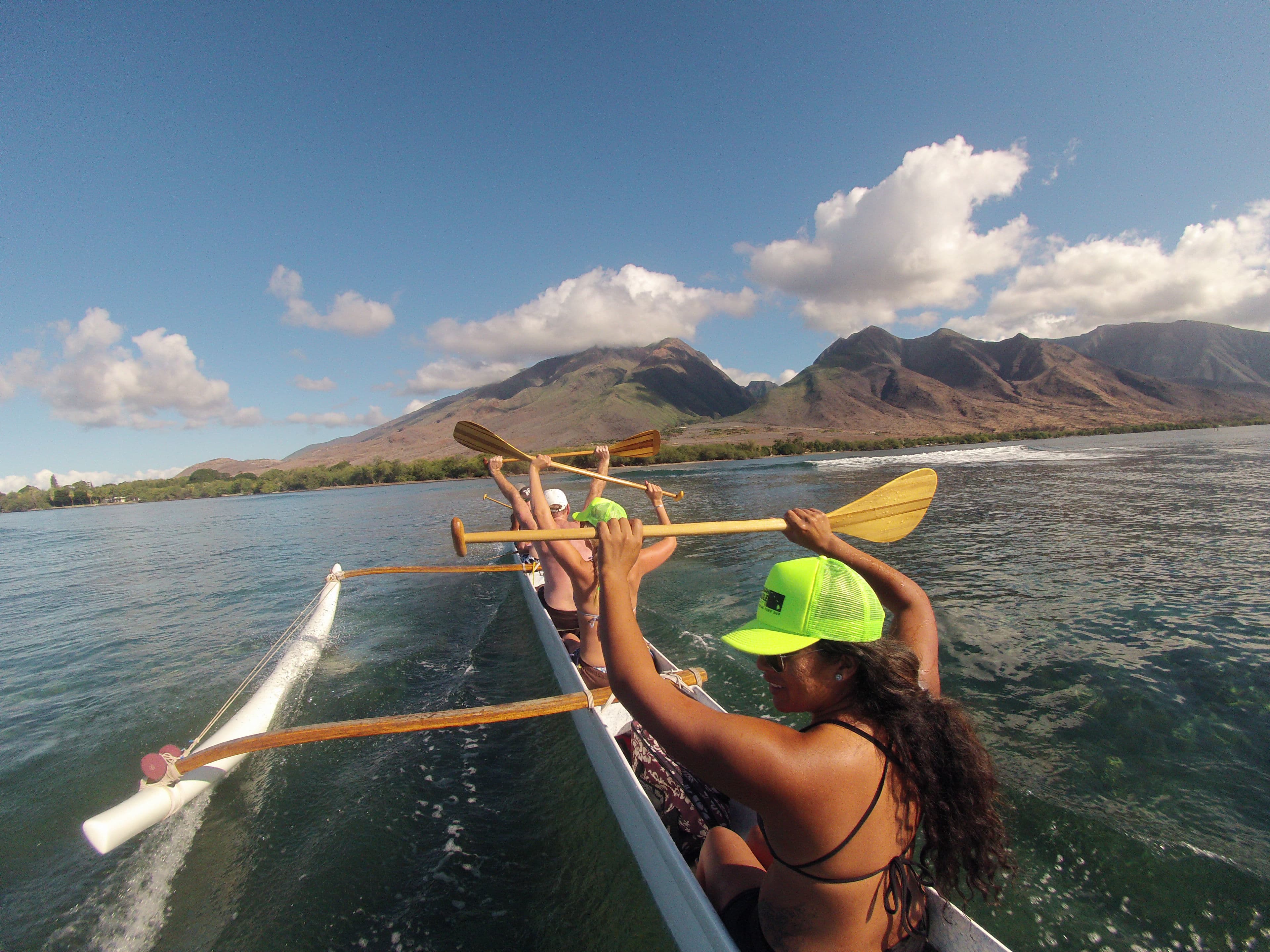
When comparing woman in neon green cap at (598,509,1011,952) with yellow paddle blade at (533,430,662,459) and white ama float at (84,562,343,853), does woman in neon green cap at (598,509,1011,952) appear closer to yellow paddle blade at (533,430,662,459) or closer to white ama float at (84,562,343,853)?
white ama float at (84,562,343,853)

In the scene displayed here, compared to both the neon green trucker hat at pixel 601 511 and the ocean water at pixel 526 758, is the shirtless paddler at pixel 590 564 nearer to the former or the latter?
the neon green trucker hat at pixel 601 511

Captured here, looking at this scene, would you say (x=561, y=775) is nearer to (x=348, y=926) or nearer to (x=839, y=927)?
(x=348, y=926)

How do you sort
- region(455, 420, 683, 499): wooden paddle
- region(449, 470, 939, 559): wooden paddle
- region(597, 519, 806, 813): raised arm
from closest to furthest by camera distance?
region(597, 519, 806, 813): raised arm
region(449, 470, 939, 559): wooden paddle
region(455, 420, 683, 499): wooden paddle

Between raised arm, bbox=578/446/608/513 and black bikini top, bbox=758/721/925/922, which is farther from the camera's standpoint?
raised arm, bbox=578/446/608/513

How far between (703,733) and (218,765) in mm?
6511

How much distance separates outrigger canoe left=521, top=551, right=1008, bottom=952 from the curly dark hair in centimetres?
56

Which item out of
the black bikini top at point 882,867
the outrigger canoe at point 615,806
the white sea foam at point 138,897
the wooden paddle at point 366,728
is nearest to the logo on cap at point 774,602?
the black bikini top at point 882,867

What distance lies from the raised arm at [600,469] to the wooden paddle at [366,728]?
3.18 metres

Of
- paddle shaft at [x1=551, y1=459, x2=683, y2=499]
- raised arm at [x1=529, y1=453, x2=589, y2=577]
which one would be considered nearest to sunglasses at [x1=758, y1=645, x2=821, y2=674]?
raised arm at [x1=529, y1=453, x2=589, y2=577]

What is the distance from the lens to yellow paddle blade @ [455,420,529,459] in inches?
340

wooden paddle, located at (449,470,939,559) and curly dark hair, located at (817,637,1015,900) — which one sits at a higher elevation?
wooden paddle, located at (449,470,939,559)

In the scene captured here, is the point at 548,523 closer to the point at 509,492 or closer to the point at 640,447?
the point at 509,492

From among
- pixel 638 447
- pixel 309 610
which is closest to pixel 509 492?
pixel 638 447

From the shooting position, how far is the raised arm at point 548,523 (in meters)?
5.78
